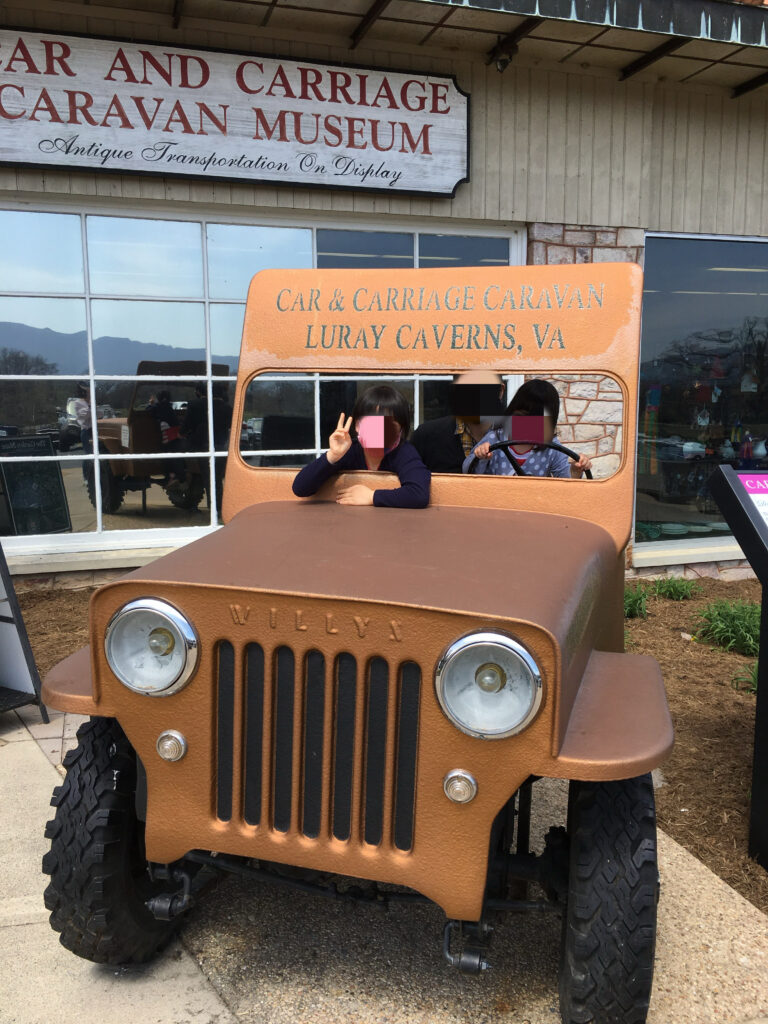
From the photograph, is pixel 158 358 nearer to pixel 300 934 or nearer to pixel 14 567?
pixel 14 567

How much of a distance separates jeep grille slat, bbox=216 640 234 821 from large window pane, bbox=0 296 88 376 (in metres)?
4.30

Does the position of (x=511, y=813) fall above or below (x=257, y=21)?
below

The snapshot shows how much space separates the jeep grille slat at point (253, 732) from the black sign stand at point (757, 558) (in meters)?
1.74

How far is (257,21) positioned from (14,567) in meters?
3.83

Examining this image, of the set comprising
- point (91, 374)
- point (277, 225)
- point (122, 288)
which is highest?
point (277, 225)

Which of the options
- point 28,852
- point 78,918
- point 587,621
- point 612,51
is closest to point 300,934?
point 78,918

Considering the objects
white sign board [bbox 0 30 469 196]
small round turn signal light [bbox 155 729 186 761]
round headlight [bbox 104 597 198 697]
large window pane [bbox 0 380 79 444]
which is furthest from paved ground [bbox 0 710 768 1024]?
white sign board [bbox 0 30 469 196]

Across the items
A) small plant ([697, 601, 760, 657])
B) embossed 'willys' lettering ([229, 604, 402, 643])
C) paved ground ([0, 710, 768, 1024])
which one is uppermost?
embossed 'willys' lettering ([229, 604, 402, 643])

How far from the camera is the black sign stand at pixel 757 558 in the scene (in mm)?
2695

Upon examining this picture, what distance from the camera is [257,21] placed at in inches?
205

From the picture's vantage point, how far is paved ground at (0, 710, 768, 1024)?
207 cm

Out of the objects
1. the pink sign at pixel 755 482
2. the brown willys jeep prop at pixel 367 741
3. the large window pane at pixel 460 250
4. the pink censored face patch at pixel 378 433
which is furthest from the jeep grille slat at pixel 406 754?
the large window pane at pixel 460 250

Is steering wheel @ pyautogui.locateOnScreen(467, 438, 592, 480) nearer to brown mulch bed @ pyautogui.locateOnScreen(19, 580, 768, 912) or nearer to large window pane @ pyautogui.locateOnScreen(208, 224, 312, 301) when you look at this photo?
brown mulch bed @ pyautogui.locateOnScreen(19, 580, 768, 912)

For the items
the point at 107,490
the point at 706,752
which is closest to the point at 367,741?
the point at 706,752
